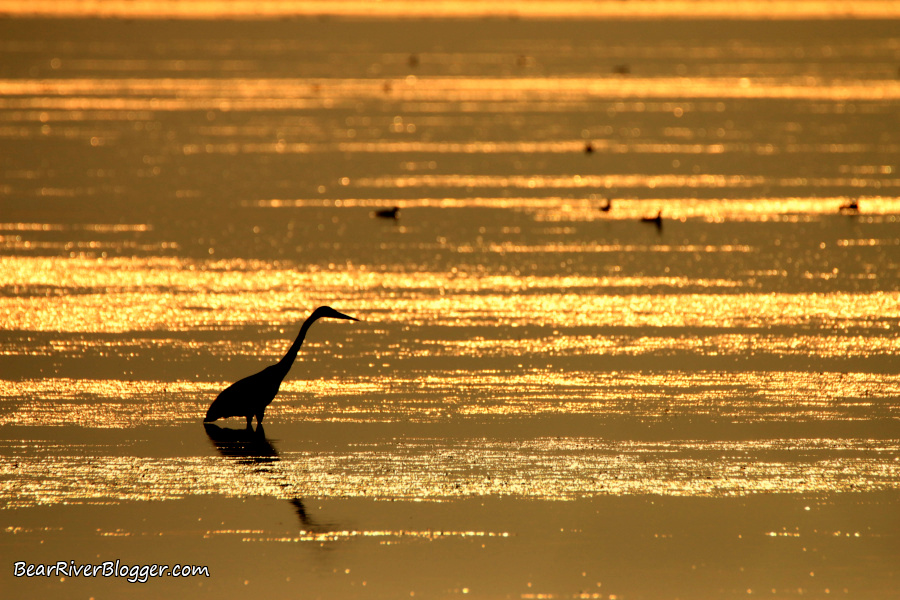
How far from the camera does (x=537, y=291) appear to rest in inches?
968

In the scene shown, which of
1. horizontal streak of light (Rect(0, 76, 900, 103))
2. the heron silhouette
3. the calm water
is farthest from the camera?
horizontal streak of light (Rect(0, 76, 900, 103))

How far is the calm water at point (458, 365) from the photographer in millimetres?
12352

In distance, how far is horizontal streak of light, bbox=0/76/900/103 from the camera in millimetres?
70375

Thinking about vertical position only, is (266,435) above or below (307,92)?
below

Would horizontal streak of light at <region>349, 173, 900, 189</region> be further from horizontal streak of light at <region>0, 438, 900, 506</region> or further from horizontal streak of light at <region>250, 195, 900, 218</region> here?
horizontal streak of light at <region>0, 438, 900, 506</region>

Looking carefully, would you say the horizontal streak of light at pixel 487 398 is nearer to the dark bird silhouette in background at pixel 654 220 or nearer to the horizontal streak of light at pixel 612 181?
the dark bird silhouette in background at pixel 654 220

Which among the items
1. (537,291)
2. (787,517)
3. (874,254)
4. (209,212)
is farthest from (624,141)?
(787,517)

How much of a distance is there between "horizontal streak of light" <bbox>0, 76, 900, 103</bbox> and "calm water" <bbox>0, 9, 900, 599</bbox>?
18.3m

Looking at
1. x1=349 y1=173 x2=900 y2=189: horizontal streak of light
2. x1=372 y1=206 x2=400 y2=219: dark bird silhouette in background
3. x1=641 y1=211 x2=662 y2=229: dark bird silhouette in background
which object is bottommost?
x1=641 y1=211 x2=662 y2=229: dark bird silhouette in background

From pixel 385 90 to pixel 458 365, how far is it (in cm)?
6169

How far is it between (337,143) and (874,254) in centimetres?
2609

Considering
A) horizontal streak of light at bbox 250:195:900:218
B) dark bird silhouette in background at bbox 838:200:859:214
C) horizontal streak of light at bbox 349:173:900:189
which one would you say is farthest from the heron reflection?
horizontal streak of light at bbox 349:173:900:189

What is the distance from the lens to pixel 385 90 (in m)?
79.9

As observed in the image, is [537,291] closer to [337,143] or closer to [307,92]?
[337,143]
